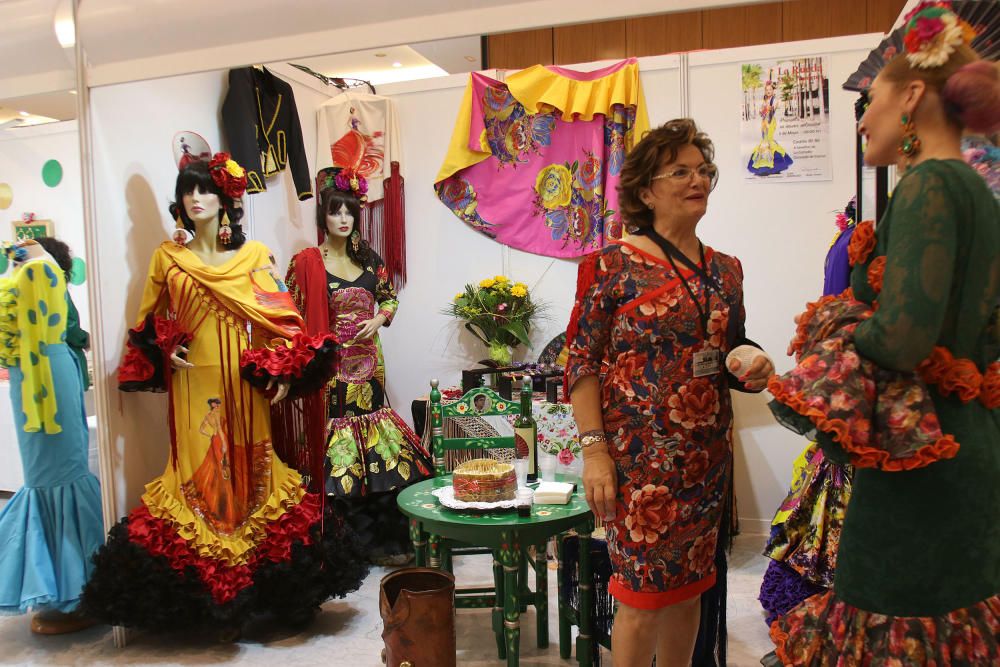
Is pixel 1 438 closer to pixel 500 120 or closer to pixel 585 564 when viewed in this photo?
pixel 585 564

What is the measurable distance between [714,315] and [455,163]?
9.40 feet

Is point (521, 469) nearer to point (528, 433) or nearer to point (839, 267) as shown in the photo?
point (528, 433)

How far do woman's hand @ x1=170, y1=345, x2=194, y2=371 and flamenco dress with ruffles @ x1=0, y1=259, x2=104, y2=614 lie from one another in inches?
20.1

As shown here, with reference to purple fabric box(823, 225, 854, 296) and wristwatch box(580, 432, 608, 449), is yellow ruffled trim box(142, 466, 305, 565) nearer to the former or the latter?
Answer: wristwatch box(580, 432, 608, 449)

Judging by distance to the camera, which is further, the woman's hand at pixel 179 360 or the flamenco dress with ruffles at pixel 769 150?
the flamenco dress with ruffles at pixel 769 150

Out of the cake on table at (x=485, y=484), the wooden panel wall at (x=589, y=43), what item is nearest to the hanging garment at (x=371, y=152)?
the wooden panel wall at (x=589, y=43)

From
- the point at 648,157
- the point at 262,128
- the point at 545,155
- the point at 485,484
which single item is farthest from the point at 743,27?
the point at 485,484

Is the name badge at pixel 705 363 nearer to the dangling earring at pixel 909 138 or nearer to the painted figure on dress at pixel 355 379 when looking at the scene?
the dangling earring at pixel 909 138

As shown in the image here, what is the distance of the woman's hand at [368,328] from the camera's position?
374cm

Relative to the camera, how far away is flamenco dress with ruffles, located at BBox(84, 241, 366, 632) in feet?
9.42

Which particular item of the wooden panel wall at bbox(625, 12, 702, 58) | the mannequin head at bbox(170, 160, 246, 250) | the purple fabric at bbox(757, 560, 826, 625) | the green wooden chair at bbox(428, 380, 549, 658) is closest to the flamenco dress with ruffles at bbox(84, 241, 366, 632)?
the mannequin head at bbox(170, 160, 246, 250)

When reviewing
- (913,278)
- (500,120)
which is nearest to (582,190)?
(500,120)

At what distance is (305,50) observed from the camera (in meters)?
2.23

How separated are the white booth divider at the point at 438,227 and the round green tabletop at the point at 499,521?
143cm
